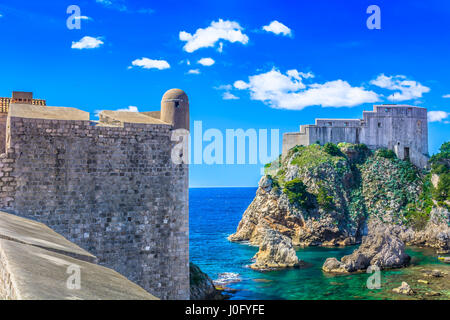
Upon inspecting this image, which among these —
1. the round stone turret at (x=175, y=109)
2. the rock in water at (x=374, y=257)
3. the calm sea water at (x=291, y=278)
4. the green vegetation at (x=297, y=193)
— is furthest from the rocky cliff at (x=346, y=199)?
the round stone turret at (x=175, y=109)

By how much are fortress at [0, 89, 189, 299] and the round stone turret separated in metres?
0.04

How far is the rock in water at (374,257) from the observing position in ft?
123

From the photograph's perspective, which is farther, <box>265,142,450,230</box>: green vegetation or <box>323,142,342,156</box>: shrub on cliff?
<box>323,142,342,156</box>: shrub on cliff

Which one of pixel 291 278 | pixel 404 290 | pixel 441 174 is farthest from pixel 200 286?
pixel 441 174

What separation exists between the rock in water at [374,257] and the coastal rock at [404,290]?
703 cm

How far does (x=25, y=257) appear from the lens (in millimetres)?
6277

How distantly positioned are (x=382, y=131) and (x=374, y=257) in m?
32.9

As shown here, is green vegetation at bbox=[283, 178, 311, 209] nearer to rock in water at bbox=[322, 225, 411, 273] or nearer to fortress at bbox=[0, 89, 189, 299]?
rock in water at bbox=[322, 225, 411, 273]

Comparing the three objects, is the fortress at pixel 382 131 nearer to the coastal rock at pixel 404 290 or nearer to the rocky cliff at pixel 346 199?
the rocky cliff at pixel 346 199

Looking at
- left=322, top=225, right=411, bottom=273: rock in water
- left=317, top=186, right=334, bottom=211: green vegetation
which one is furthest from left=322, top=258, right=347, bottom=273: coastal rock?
left=317, top=186, right=334, bottom=211: green vegetation

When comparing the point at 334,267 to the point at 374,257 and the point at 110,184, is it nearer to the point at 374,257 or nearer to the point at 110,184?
the point at 374,257

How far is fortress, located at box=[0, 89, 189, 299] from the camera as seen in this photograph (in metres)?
11.9

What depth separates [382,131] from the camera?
65.8m
